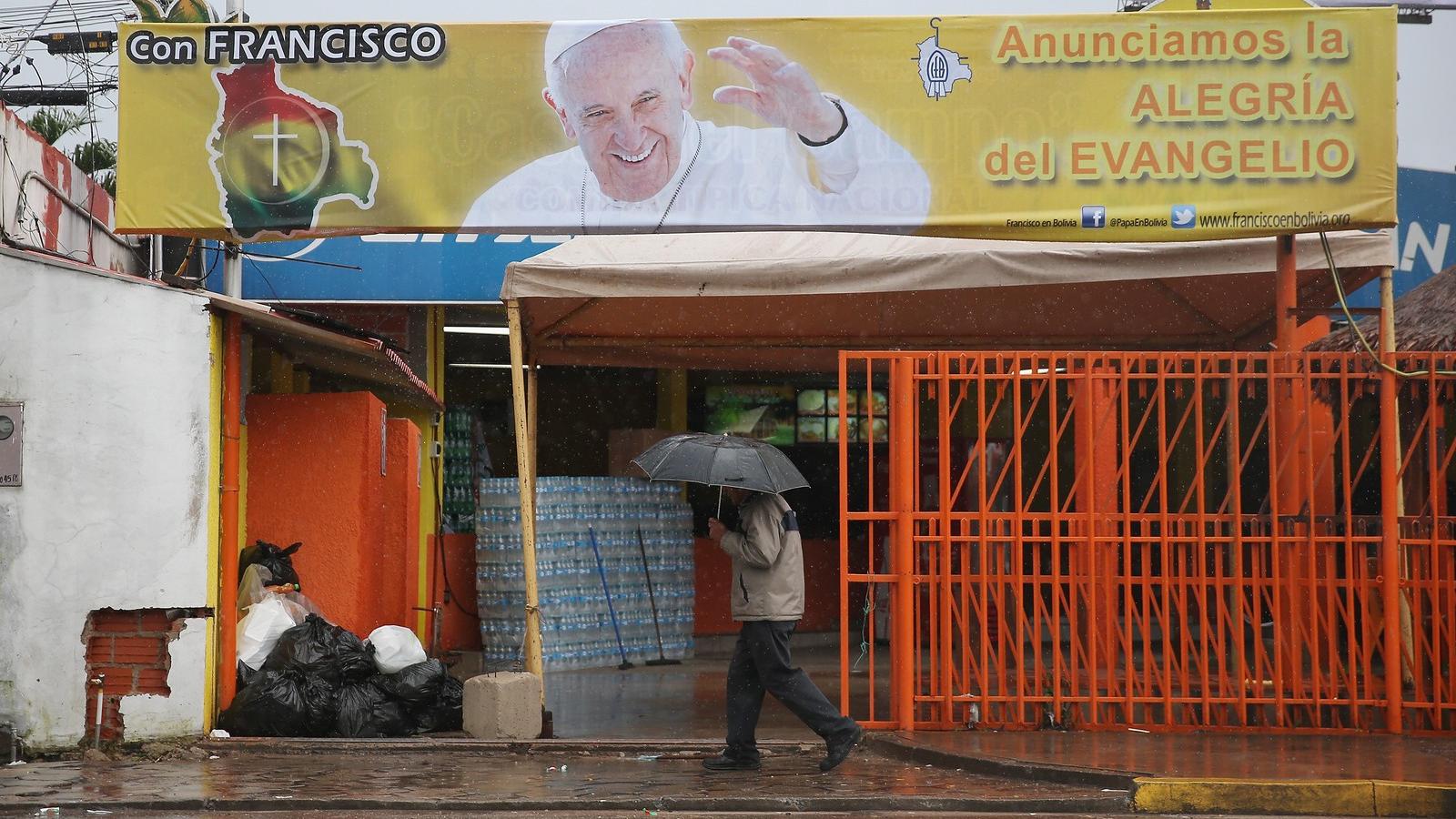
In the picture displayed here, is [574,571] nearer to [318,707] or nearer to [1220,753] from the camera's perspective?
[318,707]

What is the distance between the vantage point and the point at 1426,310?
1166 centimetres

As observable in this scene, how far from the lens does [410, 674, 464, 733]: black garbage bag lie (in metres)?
9.25

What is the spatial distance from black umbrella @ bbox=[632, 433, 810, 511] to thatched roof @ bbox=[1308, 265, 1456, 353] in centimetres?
485

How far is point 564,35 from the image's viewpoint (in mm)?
8875

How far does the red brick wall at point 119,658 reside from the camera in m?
8.23

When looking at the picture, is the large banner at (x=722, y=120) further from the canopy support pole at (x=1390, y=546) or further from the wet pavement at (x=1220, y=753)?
the wet pavement at (x=1220, y=753)

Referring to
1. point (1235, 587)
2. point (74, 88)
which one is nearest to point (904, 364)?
point (1235, 587)

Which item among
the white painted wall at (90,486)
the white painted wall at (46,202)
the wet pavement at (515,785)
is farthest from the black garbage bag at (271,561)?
the white painted wall at (46,202)

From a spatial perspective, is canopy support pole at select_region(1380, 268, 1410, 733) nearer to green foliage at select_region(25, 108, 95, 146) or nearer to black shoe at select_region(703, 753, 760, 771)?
black shoe at select_region(703, 753, 760, 771)

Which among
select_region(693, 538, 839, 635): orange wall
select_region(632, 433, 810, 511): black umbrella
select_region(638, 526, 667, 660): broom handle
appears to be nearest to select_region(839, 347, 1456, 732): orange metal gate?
select_region(632, 433, 810, 511): black umbrella

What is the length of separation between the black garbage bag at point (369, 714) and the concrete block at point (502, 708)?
46cm

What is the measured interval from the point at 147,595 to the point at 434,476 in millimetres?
7485

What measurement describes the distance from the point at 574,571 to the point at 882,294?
171 inches

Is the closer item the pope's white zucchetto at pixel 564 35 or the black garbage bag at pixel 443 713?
the pope's white zucchetto at pixel 564 35
